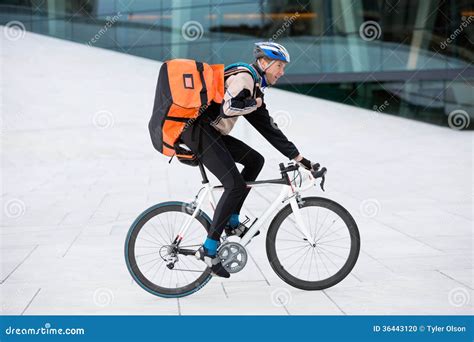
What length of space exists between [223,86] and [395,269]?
2.32m

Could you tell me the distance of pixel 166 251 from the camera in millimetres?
5156

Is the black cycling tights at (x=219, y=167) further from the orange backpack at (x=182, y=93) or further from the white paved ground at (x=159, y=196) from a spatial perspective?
the white paved ground at (x=159, y=196)

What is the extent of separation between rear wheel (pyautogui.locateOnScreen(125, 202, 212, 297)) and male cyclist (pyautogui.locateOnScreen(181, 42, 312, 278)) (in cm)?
17

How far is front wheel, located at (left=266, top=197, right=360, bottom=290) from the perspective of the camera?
16.6 feet

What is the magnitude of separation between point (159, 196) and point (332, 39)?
56.8 ft

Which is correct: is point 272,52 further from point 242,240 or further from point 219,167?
point 242,240

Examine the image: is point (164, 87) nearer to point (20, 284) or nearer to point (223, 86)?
point (223, 86)

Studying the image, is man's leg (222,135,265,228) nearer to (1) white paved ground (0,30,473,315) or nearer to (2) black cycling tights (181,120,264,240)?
(2) black cycling tights (181,120,264,240)

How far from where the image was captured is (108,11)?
31.7 m

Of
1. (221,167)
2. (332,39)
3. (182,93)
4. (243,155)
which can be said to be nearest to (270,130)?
(243,155)

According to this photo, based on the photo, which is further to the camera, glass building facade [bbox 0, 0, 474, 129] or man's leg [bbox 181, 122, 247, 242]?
glass building facade [bbox 0, 0, 474, 129]

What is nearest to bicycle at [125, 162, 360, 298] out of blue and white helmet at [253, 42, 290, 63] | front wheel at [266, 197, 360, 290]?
front wheel at [266, 197, 360, 290]

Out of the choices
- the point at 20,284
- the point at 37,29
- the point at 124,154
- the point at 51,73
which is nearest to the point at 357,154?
the point at 124,154

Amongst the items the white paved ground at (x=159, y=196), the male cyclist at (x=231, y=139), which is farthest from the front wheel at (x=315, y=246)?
the male cyclist at (x=231, y=139)
